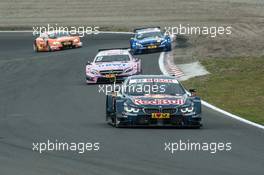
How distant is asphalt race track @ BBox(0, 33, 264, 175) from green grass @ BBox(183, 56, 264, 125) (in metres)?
2.36

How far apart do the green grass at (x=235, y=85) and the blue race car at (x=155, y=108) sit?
184cm

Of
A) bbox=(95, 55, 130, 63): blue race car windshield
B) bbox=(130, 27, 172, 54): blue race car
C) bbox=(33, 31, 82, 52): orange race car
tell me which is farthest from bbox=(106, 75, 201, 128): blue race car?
bbox=(33, 31, 82, 52): orange race car

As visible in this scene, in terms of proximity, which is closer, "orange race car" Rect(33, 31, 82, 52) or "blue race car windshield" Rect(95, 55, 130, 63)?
"blue race car windshield" Rect(95, 55, 130, 63)

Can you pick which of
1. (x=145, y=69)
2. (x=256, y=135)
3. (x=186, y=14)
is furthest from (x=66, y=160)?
(x=186, y=14)

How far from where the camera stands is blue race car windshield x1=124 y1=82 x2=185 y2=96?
19.1m

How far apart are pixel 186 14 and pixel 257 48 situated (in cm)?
2109

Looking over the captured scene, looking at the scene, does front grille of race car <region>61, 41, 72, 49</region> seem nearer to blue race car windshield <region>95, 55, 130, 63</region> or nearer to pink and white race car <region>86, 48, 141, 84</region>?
blue race car windshield <region>95, 55, 130, 63</region>

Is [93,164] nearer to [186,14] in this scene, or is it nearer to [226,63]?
[226,63]

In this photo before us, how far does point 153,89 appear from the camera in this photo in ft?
63.1

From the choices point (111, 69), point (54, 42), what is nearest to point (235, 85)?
point (111, 69)

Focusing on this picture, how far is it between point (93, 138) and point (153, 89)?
10.3 ft

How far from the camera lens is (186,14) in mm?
62344

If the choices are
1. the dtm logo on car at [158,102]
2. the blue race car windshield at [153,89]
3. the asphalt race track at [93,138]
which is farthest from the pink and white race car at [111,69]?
the dtm logo on car at [158,102]

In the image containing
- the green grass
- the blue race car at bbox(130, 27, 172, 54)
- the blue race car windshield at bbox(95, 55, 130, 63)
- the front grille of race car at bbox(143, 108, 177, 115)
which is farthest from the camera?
the blue race car at bbox(130, 27, 172, 54)
